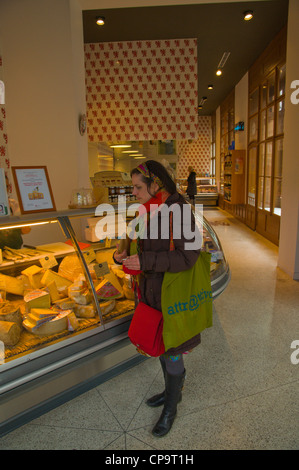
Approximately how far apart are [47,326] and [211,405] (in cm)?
122

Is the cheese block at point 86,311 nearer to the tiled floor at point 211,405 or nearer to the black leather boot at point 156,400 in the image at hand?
the tiled floor at point 211,405

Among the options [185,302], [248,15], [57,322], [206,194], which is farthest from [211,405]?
[206,194]

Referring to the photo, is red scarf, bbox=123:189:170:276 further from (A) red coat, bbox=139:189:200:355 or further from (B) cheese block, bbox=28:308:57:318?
(B) cheese block, bbox=28:308:57:318

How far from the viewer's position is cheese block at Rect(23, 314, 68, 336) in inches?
80.0

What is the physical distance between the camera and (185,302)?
73.0 inches

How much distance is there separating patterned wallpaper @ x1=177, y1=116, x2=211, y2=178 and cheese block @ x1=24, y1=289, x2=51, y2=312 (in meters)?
15.2

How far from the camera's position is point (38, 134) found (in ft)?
13.6

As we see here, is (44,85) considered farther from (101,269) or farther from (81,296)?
(81,296)

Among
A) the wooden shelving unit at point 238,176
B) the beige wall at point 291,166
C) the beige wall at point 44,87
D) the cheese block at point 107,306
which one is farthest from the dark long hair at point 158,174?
the wooden shelving unit at point 238,176

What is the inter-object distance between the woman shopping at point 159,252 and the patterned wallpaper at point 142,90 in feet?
16.7

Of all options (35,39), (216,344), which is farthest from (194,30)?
(216,344)

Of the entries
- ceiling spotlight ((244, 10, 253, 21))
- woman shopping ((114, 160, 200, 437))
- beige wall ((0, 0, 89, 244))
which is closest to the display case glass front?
woman shopping ((114, 160, 200, 437))
